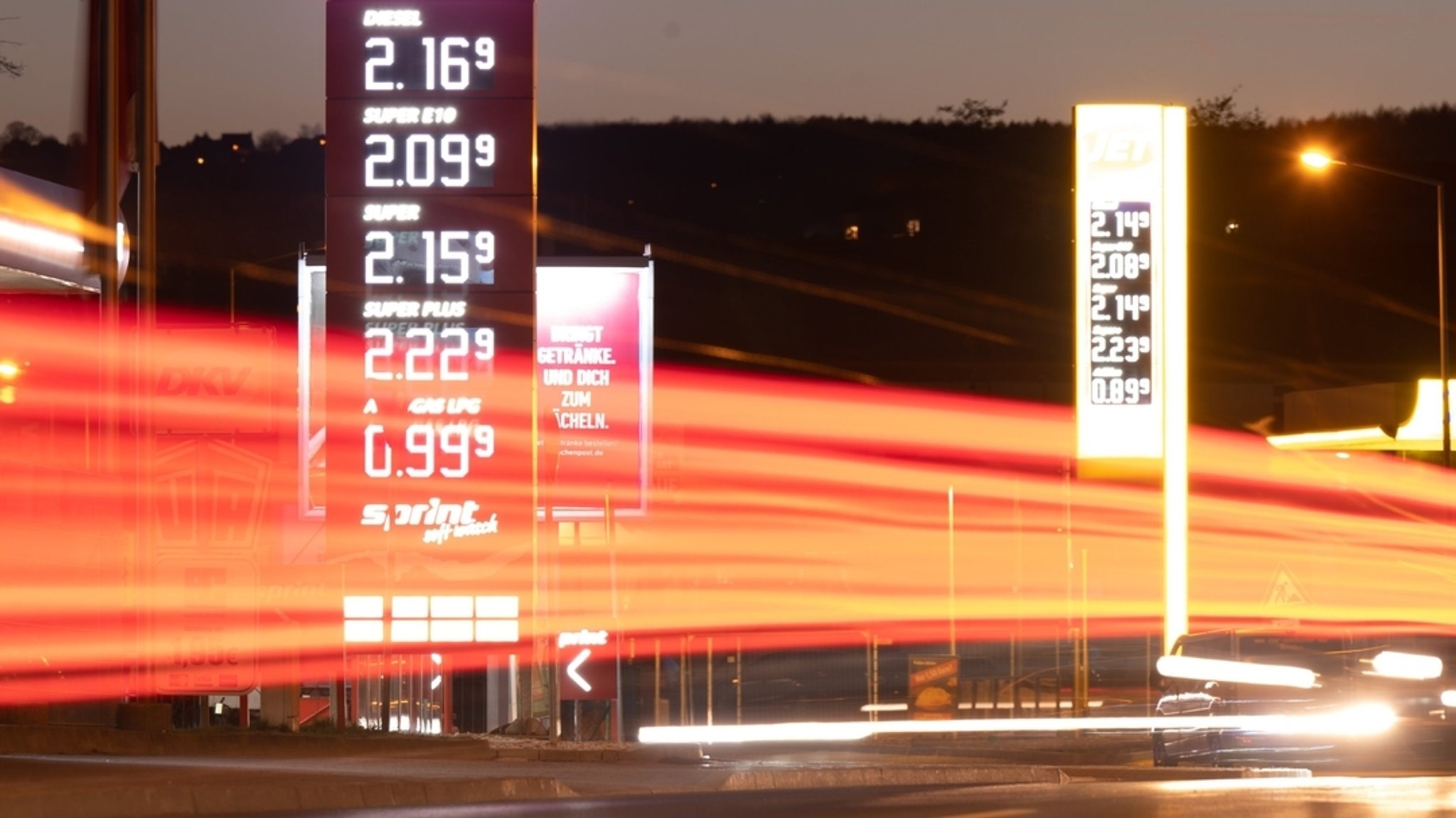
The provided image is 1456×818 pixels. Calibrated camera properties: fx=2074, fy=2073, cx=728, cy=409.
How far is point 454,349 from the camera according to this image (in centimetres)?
2561

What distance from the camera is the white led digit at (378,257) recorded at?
25.6m

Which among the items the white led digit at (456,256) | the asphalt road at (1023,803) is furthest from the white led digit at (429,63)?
the asphalt road at (1023,803)

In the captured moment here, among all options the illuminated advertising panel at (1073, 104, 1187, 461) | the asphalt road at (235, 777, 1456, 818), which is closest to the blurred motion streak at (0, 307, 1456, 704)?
the illuminated advertising panel at (1073, 104, 1187, 461)

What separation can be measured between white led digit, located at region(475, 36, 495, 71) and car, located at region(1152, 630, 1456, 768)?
10957 millimetres

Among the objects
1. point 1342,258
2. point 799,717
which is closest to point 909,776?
point 799,717

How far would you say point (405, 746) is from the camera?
21.3 meters

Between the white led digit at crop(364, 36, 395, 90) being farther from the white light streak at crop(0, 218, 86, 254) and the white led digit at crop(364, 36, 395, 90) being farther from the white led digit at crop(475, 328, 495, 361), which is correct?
the white light streak at crop(0, 218, 86, 254)

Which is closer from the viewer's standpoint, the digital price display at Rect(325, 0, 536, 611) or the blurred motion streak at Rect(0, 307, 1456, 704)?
the blurred motion streak at Rect(0, 307, 1456, 704)

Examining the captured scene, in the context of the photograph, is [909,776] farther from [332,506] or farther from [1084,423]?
[1084,423]

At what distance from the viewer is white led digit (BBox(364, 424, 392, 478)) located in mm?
25875

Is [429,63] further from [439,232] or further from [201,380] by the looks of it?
[201,380]

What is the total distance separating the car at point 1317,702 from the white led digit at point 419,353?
32.0 feet

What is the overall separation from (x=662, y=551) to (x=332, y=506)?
27525 mm

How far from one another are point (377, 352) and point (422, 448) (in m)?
1.33
